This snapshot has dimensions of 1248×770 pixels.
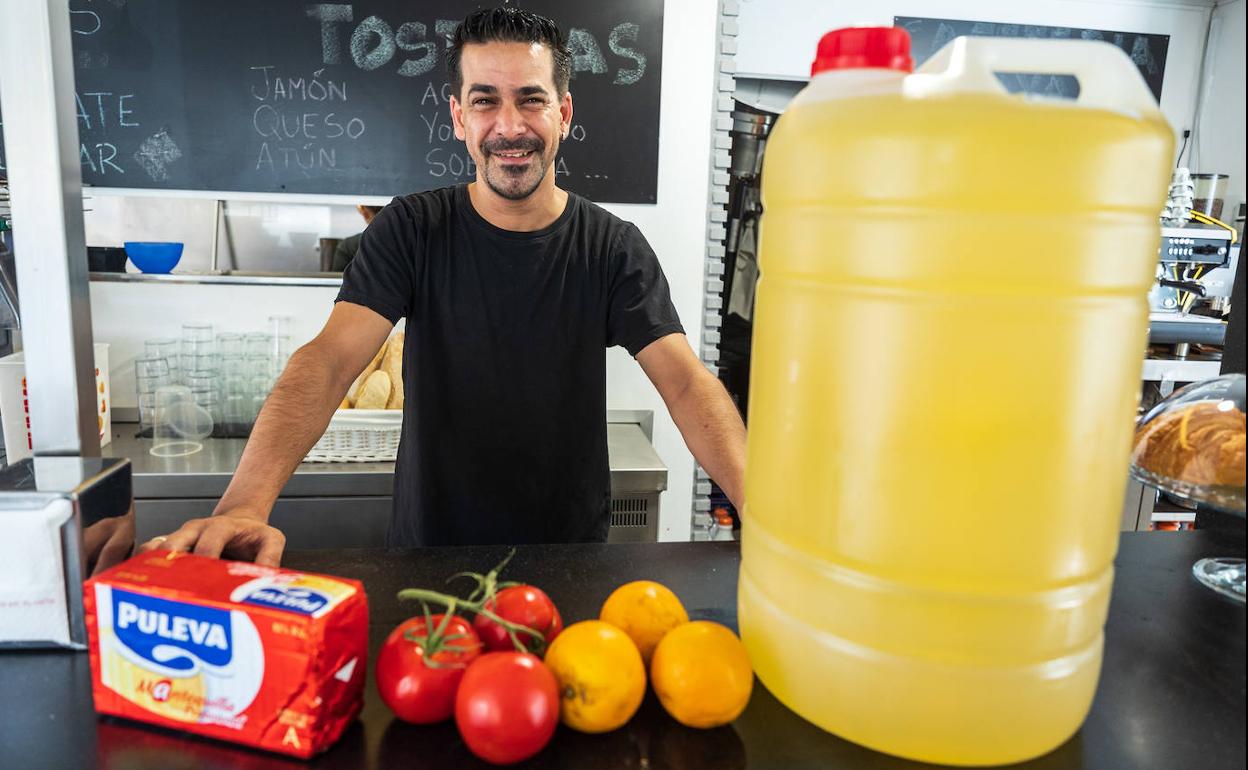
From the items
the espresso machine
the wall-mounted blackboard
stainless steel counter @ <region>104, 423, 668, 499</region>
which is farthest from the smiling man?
the espresso machine

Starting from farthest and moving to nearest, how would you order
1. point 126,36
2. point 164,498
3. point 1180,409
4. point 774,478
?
point 126,36 < point 164,498 < point 1180,409 < point 774,478

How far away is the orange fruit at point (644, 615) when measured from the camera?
2.40 feet

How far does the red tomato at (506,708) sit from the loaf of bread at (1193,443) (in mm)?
597

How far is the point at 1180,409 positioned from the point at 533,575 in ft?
2.45

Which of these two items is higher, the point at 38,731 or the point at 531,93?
the point at 531,93

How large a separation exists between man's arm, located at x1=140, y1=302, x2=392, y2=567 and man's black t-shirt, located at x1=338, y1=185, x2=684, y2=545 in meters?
0.17

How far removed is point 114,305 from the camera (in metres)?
2.67

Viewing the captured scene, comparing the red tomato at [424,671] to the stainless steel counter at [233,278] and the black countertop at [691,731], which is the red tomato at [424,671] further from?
the stainless steel counter at [233,278]

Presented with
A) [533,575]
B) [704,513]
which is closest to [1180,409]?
[533,575]

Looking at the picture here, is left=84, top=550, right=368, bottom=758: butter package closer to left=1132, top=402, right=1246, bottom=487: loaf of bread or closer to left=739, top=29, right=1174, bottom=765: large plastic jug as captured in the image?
left=739, top=29, right=1174, bottom=765: large plastic jug

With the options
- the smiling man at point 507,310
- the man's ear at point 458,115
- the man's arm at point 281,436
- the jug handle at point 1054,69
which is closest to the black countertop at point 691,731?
the man's arm at point 281,436

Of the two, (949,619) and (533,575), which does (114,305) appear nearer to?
(533,575)

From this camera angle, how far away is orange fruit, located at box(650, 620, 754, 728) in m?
0.65

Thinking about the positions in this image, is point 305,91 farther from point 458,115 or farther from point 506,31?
point 506,31
